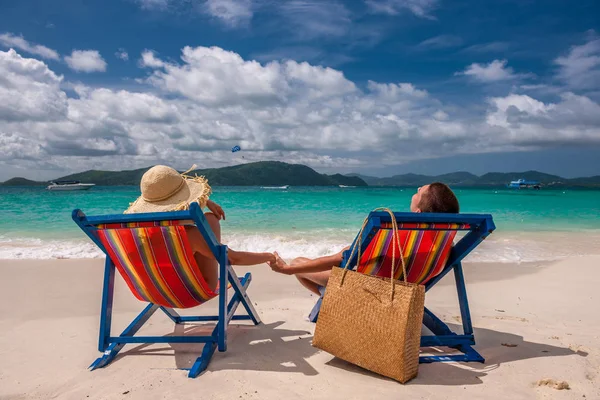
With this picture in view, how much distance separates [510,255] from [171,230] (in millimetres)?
7478

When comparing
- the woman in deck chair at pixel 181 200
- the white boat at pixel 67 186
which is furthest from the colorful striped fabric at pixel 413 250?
the white boat at pixel 67 186

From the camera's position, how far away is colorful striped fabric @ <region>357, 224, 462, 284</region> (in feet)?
9.16

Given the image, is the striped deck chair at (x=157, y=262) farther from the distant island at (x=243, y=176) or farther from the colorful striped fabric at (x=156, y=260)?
the distant island at (x=243, y=176)

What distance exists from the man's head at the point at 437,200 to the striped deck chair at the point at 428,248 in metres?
0.20

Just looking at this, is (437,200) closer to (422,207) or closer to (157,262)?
(422,207)

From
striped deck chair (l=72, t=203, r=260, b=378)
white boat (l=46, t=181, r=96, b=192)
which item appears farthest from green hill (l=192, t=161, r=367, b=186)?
striped deck chair (l=72, t=203, r=260, b=378)

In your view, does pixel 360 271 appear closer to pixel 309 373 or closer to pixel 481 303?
pixel 309 373

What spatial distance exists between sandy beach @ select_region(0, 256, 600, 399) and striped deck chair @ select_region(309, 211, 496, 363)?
0.70 ft

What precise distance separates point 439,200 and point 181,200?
1756 millimetres

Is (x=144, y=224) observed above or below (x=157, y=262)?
above

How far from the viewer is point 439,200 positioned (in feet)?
9.91

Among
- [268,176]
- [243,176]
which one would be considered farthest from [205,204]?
[268,176]

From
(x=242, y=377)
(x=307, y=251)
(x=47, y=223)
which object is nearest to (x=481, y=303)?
(x=242, y=377)

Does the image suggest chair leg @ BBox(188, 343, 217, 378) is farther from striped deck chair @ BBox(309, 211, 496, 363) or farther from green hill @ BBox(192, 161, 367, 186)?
green hill @ BBox(192, 161, 367, 186)
